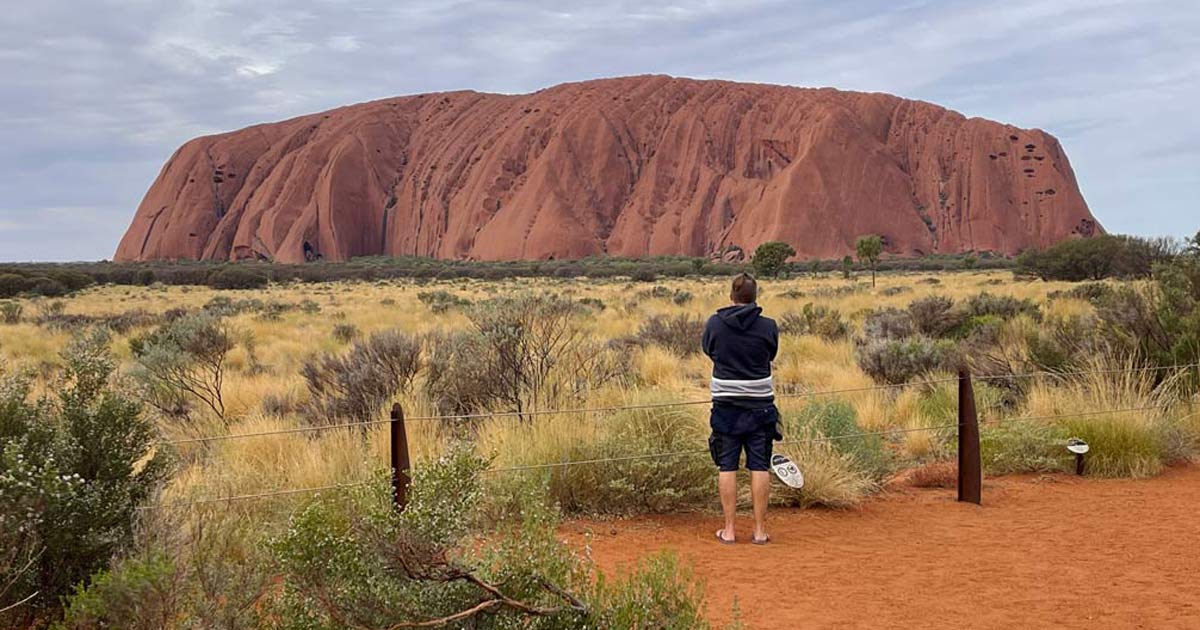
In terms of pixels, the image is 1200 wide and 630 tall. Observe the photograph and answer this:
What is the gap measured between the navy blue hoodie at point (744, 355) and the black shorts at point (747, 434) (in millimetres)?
68

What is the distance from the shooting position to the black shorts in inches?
244

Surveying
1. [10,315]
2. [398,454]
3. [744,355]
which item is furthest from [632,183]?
[398,454]

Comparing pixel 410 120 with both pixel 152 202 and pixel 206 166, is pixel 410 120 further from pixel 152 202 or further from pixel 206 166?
pixel 152 202

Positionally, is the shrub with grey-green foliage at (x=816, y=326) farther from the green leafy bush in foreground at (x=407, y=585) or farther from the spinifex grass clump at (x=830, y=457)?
the green leafy bush in foreground at (x=407, y=585)

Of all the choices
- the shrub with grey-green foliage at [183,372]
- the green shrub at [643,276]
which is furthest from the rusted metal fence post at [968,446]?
the green shrub at [643,276]

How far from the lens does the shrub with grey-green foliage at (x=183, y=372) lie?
387 inches

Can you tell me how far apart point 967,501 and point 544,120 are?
325ft

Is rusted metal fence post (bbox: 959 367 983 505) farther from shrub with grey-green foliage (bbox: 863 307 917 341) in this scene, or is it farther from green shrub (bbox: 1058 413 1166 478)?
shrub with grey-green foliage (bbox: 863 307 917 341)

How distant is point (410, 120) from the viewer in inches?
4611

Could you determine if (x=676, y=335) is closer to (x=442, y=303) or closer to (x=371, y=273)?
(x=442, y=303)

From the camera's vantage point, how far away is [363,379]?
9438 millimetres

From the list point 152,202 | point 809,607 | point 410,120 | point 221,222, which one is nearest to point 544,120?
point 410,120

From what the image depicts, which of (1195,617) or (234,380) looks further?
(234,380)

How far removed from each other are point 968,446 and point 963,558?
5.09ft
